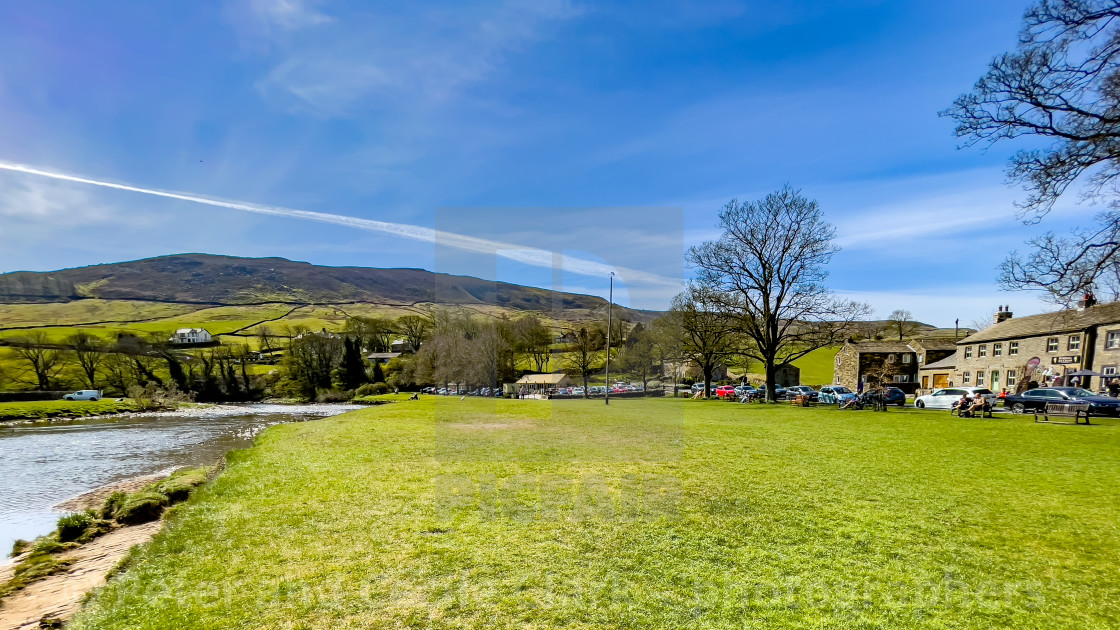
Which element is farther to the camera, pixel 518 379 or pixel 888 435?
pixel 518 379

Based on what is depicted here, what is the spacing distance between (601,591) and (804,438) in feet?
46.7

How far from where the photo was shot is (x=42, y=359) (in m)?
64.9

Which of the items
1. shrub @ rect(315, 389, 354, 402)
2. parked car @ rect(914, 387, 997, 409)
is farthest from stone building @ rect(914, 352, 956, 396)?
shrub @ rect(315, 389, 354, 402)

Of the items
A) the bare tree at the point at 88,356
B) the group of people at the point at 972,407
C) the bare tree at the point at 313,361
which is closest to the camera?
the group of people at the point at 972,407

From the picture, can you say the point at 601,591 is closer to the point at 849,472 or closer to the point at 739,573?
the point at 739,573

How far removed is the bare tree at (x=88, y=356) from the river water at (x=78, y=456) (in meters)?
39.7

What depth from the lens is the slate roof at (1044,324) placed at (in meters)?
33.9

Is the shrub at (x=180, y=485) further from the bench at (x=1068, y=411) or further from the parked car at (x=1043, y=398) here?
the parked car at (x=1043, y=398)

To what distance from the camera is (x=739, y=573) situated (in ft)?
18.4

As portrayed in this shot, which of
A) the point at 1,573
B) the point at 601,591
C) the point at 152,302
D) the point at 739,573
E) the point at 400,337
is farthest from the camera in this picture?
the point at 152,302

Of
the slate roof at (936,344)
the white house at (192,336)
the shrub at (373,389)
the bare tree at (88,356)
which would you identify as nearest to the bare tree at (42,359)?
the bare tree at (88,356)

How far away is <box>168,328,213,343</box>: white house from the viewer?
99.0 metres

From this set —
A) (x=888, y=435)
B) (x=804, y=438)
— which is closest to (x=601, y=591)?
(x=804, y=438)

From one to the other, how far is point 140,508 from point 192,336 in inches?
4638
